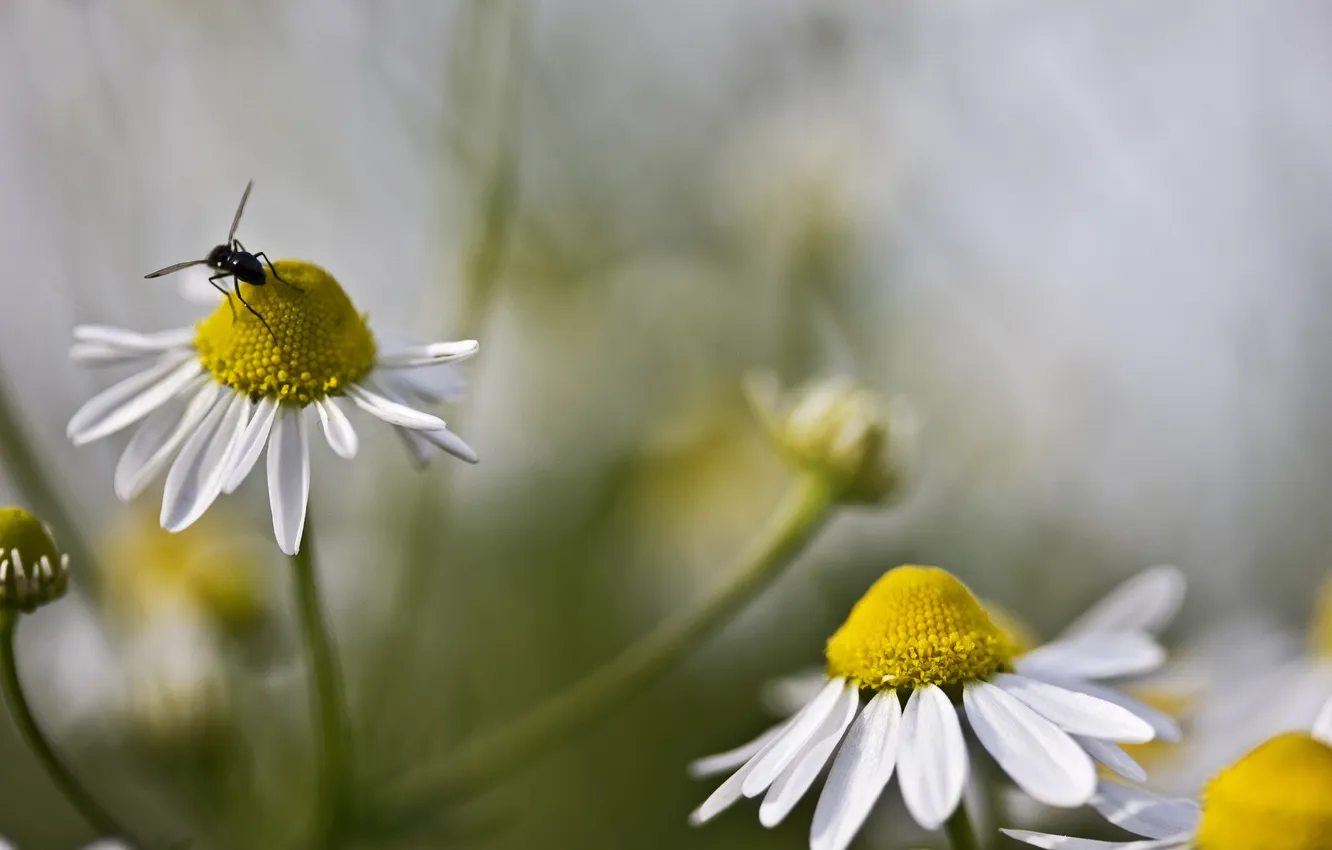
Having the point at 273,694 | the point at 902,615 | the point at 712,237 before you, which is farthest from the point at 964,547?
the point at 902,615

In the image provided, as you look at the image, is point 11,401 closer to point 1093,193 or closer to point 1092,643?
point 1092,643

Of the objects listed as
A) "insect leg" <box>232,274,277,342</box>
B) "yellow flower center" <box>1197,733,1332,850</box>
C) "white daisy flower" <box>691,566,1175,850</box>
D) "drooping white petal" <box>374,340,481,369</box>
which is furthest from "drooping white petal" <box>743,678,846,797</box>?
"insect leg" <box>232,274,277,342</box>

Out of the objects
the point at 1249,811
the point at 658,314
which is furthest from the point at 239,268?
the point at 658,314

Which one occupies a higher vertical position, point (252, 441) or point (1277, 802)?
point (252, 441)

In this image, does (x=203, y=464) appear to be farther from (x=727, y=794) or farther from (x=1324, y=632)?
Result: (x=1324, y=632)

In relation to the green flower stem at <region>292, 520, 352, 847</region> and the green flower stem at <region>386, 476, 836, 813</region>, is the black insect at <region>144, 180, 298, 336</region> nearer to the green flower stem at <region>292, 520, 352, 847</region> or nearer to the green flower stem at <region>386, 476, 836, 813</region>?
the green flower stem at <region>292, 520, 352, 847</region>
